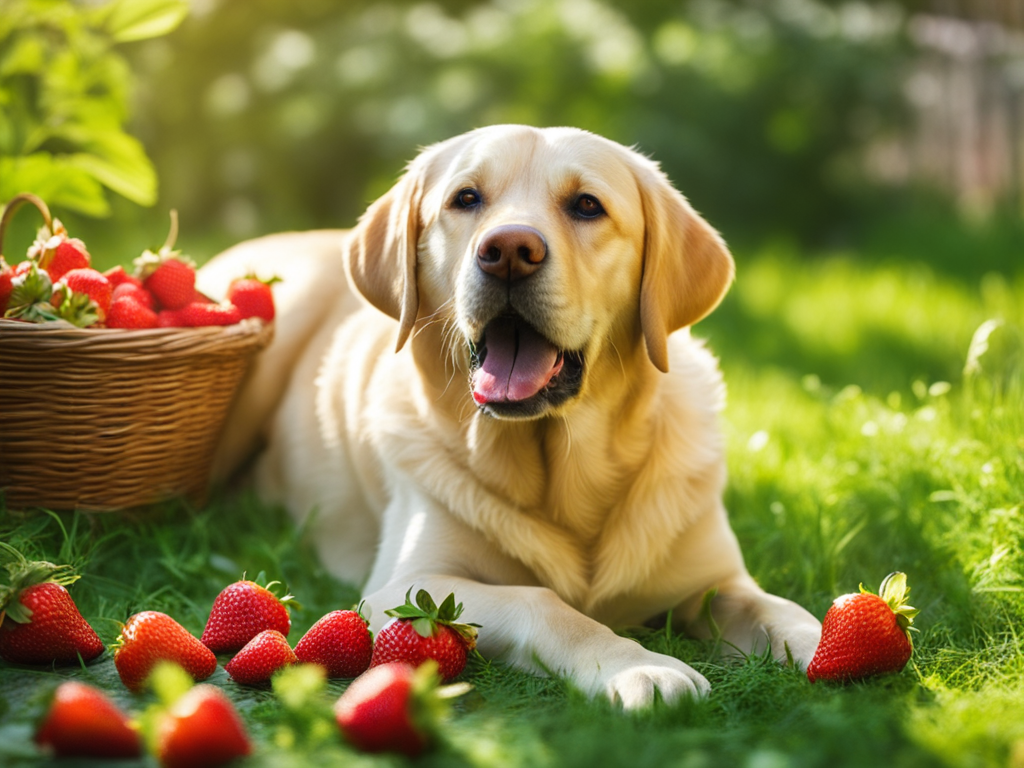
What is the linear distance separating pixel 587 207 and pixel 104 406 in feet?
4.60

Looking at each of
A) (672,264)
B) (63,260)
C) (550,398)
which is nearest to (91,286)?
(63,260)

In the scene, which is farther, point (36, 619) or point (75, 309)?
point (75, 309)

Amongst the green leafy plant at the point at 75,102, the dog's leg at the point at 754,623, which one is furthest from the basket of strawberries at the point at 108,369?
the dog's leg at the point at 754,623

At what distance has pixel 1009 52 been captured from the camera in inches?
347

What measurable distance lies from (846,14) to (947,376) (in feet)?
16.1

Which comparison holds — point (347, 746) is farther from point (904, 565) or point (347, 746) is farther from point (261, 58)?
point (261, 58)

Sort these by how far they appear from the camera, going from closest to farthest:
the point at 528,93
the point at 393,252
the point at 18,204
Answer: the point at 393,252 → the point at 18,204 → the point at 528,93

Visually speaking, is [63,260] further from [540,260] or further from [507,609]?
[507,609]

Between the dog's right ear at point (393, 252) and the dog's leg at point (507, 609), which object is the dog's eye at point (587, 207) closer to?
the dog's right ear at point (393, 252)

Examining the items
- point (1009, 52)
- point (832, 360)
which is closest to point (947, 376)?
point (832, 360)

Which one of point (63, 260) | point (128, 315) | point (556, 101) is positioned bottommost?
point (128, 315)

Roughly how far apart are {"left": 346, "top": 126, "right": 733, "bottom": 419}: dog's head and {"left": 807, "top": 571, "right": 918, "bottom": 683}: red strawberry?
0.76m

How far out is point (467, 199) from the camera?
2.63 metres

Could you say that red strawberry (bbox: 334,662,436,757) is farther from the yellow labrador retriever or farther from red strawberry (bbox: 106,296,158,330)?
red strawberry (bbox: 106,296,158,330)
